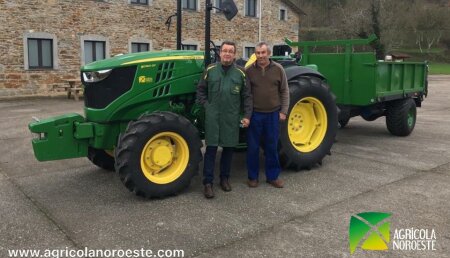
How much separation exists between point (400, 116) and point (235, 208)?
4755 millimetres

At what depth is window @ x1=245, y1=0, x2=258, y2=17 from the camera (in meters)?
21.8

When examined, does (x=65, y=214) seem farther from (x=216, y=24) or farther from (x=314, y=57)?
(x=216, y=24)

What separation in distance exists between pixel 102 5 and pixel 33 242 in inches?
587

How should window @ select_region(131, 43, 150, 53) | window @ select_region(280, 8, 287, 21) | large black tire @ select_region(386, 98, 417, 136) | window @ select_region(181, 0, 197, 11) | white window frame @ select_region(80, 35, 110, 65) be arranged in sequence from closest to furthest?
1. large black tire @ select_region(386, 98, 417, 136)
2. white window frame @ select_region(80, 35, 110, 65)
3. window @ select_region(131, 43, 150, 53)
4. window @ select_region(181, 0, 197, 11)
5. window @ select_region(280, 8, 287, 21)

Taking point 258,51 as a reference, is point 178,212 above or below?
below

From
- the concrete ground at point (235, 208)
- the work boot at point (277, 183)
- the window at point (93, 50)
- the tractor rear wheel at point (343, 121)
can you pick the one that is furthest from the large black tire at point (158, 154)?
the window at point (93, 50)

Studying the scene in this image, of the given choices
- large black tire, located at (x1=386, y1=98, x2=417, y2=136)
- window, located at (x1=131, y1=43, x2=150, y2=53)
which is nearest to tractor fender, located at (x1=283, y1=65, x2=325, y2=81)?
A: large black tire, located at (x1=386, y1=98, x2=417, y2=136)

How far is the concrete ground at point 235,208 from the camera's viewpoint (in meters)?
3.41

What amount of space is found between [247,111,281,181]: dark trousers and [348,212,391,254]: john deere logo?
3.98 ft

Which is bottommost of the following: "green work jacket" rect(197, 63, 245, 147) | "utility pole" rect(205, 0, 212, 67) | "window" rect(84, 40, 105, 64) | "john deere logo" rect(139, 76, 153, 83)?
"green work jacket" rect(197, 63, 245, 147)

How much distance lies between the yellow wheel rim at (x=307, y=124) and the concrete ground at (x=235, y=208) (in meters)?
0.36

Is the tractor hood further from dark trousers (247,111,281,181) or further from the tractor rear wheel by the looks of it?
the tractor rear wheel

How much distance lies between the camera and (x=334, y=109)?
225 inches

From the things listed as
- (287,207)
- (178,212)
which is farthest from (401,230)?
(178,212)
